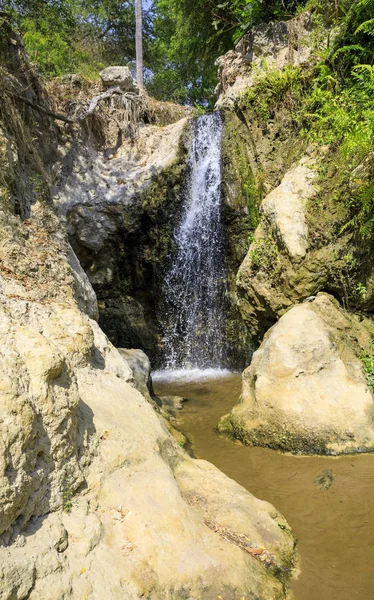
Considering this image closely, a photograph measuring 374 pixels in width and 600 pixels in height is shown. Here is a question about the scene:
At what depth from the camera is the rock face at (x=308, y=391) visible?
4.86 metres

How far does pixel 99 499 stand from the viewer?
275cm

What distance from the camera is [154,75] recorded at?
68.7 ft

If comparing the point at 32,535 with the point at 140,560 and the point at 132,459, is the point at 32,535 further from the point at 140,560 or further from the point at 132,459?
the point at 132,459

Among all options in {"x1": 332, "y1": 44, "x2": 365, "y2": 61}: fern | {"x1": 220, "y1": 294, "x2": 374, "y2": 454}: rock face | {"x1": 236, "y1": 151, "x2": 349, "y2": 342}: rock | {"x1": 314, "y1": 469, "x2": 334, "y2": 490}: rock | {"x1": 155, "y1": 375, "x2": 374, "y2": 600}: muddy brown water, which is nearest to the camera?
{"x1": 155, "y1": 375, "x2": 374, "y2": 600}: muddy brown water

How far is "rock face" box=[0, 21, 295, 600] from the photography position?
2.24 meters

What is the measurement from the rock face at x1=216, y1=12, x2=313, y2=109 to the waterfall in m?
1.14

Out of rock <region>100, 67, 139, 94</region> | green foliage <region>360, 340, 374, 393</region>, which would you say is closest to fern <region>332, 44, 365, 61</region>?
green foliage <region>360, 340, 374, 393</region>

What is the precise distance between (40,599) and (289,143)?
9.26 meters

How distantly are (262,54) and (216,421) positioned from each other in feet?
30.1

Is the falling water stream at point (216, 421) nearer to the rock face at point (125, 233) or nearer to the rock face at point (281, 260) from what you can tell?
the rock face at point (125, 233)

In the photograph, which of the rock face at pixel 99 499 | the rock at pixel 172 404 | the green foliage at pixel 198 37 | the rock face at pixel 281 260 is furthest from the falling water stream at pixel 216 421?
the green foliage at pixel 198 37

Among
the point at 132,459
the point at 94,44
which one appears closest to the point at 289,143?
the point at 132,459

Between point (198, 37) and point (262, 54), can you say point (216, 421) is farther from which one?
point (198, 37)

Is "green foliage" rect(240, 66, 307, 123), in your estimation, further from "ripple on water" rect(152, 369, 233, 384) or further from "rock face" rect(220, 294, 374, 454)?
"ripple on water" rect(152, 369, 233, 384)
